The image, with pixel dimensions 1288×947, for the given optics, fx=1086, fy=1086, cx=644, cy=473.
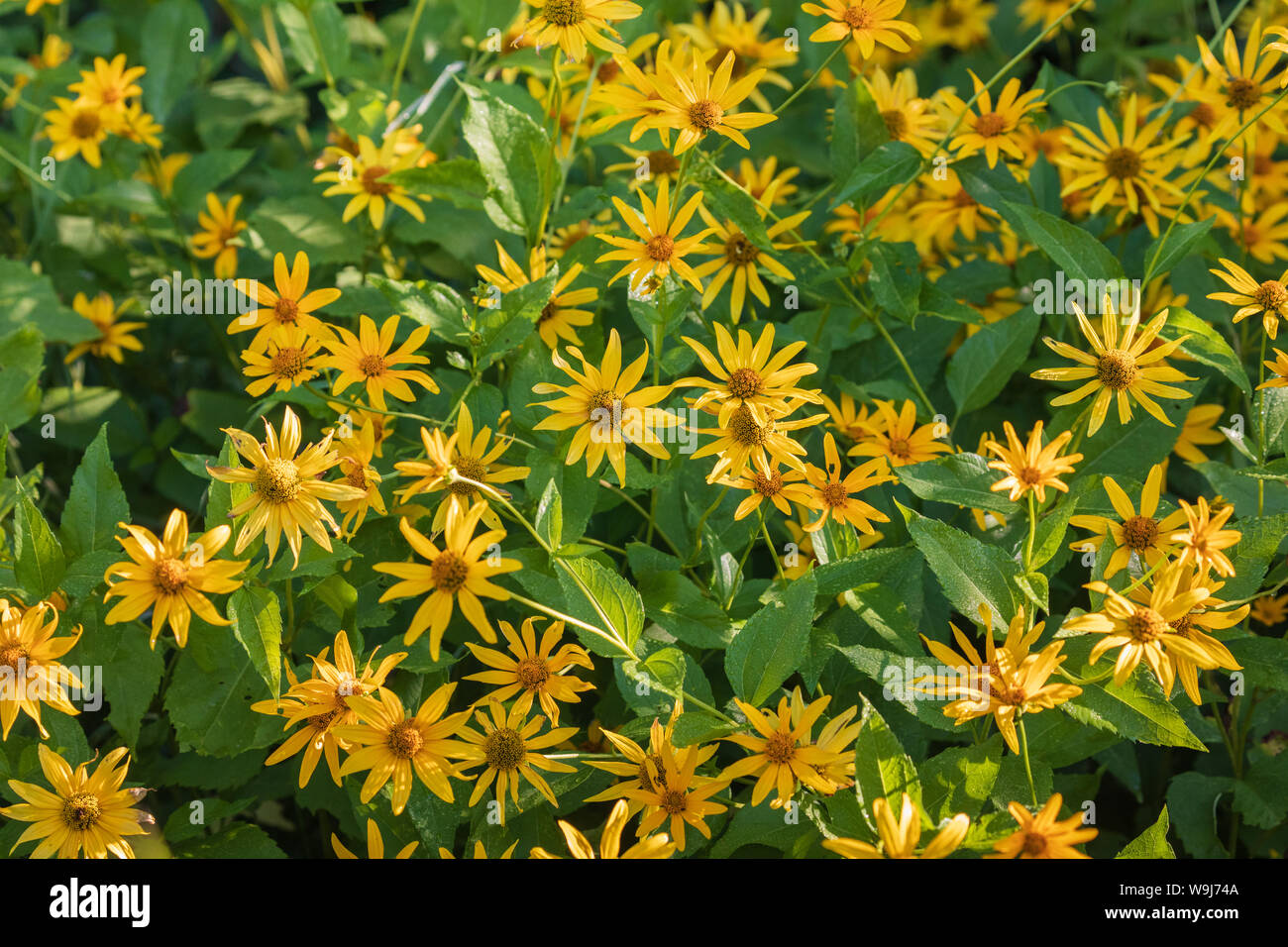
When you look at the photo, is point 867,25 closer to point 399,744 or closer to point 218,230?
point 399,744

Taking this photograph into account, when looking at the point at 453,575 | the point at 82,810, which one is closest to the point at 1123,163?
the point at 453,575

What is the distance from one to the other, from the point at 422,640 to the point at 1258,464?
95 centimetres

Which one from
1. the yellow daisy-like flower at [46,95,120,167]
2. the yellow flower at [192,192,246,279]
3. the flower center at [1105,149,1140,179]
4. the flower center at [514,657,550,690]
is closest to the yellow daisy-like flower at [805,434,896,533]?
the flower center at [514,657,550,690]

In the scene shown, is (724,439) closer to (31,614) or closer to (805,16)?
(31,614)

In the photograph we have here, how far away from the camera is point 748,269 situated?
144 cm

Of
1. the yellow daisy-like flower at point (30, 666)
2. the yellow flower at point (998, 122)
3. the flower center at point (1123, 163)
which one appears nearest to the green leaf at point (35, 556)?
the yellow daisy-like flower at point (30, 666)

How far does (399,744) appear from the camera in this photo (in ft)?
3.45

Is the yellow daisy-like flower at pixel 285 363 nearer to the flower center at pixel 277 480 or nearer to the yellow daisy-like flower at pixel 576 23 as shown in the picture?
the flower center at pixel 277 480

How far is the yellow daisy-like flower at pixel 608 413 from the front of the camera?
1.11 meters

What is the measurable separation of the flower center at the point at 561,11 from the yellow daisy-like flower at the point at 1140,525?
0.78m

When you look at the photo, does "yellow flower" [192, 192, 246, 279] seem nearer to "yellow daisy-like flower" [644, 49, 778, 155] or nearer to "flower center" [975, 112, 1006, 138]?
"yellow daisy-like flower" [644, 49, 778, 155]

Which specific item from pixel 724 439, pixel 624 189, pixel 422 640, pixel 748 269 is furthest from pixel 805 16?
pixel 422 640

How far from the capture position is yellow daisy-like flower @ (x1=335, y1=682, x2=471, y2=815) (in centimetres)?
103

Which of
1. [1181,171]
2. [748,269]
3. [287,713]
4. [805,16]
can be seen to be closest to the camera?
[287,713]
